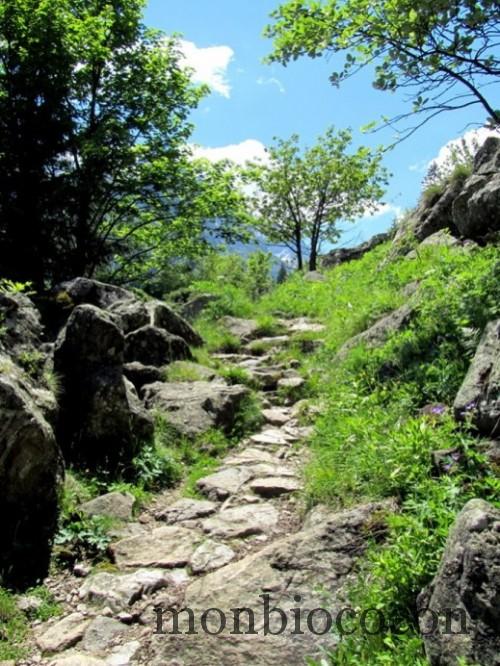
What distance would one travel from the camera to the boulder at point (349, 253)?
87.1 ft

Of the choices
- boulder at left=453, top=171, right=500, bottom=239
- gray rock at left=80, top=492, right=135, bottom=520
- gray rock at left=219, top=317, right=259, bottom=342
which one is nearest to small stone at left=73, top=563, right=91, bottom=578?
gray rock at left=80, top=492, right=135, bottom=520

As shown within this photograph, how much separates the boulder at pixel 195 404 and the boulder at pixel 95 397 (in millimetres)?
889

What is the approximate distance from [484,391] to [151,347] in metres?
6.87

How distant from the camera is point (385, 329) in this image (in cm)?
842

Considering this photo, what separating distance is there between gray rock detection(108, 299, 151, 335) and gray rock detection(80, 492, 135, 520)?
476 centimetres

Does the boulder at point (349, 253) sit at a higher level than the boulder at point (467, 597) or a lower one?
higher

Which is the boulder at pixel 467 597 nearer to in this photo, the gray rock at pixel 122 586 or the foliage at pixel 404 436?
the foliage at pixel 404 436

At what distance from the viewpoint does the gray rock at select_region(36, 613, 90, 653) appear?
402 cm

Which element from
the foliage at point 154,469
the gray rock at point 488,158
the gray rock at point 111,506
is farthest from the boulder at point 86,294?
the gray rock at point 488,158

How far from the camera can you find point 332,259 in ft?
95.9

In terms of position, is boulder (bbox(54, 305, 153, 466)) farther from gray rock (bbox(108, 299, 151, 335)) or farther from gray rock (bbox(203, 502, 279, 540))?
gray rock (bbox(108, 299, 151, 335))

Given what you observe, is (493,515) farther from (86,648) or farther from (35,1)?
(35,1)

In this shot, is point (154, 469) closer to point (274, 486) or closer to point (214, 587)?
point (274, 486)

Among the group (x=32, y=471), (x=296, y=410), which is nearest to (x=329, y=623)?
(x=32, y=471)
